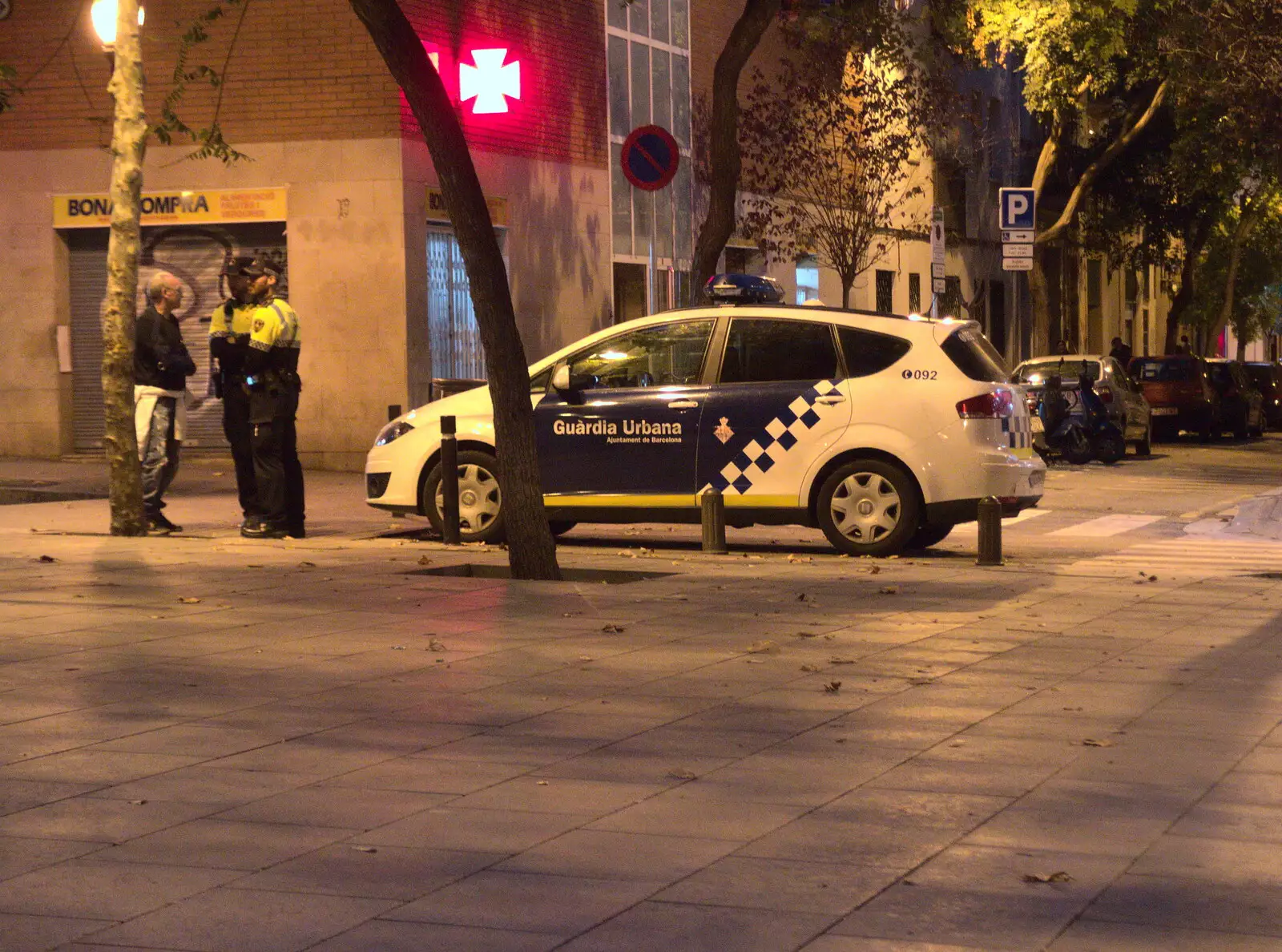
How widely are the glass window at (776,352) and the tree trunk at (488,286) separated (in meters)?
2.48

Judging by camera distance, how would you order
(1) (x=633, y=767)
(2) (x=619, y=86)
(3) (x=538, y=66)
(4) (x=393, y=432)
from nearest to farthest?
(1) (x=633, y=767) → (4) (x=393, y=432) → (3) (x=538, y=66) → (2) (x=619, y=86)

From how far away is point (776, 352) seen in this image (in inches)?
572

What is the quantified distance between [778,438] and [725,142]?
6.30m

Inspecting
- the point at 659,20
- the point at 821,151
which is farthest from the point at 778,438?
the point at 821,151

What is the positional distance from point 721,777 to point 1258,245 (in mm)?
59234

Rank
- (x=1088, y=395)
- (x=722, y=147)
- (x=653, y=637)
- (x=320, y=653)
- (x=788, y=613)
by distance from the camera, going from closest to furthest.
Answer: (x=320, y=653) → (x=653, y=637) → (x=788, y=613) → (x=722, y=147) → (x=1088, y=395)

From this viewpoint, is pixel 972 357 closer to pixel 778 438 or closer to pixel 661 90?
pixel 778 438

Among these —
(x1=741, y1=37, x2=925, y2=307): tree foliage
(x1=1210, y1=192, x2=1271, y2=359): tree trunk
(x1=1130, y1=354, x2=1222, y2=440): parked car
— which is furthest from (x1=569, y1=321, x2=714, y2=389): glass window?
(x1=1210, y1=192, x2=1271, y2=359): tree trunk

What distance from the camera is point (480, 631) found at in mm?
9922

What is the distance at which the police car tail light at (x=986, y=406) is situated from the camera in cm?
1412

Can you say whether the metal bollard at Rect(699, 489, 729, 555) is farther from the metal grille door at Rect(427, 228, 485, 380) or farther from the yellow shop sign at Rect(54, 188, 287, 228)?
the yellow shop sign at Rect(54, 188, 287, 228)

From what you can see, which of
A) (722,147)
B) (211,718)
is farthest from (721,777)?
(722,147)

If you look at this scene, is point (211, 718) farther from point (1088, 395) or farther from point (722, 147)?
point (1088, 395)

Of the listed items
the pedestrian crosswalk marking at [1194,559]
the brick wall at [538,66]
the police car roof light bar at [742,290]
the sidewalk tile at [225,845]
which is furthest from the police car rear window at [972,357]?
the brick wall at [538,66]
